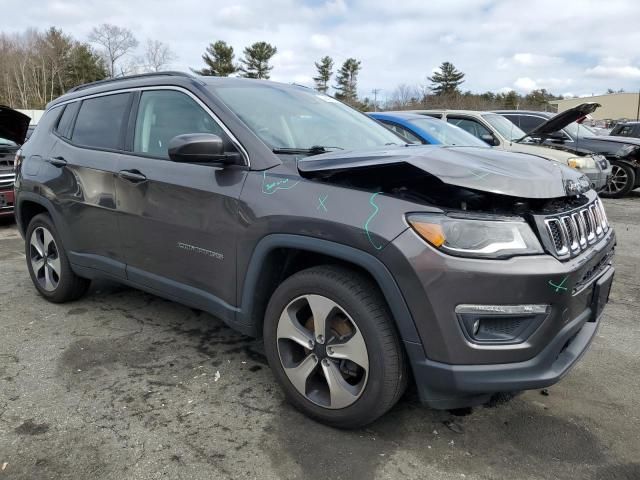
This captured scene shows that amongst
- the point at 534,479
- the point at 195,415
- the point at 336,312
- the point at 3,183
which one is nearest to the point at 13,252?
the point at 3,183

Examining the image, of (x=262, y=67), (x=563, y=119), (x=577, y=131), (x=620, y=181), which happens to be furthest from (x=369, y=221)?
(x=262, y=67)

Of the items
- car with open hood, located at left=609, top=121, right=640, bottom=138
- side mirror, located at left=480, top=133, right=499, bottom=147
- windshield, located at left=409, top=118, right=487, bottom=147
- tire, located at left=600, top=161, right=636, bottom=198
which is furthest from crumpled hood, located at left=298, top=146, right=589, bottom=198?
car with open hood, located at left=609, top=121, right=640, bottom=138

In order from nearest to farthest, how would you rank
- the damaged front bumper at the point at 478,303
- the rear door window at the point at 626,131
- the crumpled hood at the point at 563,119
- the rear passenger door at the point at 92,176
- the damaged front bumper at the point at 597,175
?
the damaged front bumper at the point at 478,303 < the rear passenger door at the point at 92,176 < the crumpled hood at the point at 563,119 < the damaged front bumper at the point at 597,175 < the rear door window at the point at 626,131

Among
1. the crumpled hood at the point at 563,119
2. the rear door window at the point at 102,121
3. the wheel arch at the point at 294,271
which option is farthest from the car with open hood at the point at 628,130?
the wheel arch at the point at 294,271

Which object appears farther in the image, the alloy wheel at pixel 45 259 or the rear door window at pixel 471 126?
the rear door window at pixel 471 126

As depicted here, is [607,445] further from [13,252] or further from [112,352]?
[13,252]

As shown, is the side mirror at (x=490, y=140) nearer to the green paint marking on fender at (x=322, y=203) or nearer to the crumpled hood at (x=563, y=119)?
the crumpled hood at (x=563, y=119)

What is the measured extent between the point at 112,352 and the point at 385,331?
2042mm

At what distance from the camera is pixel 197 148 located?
100 inches

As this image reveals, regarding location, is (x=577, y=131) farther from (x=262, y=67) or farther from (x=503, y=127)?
(x=262, y=67)

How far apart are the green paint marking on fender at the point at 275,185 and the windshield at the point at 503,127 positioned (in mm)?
7306

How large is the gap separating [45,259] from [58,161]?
906 millimetres

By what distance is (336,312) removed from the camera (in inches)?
92.9

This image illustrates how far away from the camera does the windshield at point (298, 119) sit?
115 inches
